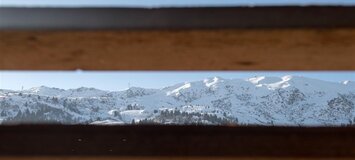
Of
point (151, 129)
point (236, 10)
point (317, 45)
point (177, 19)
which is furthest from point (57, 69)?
point (317, 45)

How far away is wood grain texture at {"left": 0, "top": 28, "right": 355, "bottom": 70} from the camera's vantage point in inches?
53.9

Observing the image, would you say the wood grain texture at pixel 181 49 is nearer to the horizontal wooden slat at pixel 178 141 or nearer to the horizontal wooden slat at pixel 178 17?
the horizontal wooden slat at pixel 178 17

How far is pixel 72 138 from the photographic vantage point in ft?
5.66

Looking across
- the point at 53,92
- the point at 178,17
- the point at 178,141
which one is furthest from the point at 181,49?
the point at 53,92

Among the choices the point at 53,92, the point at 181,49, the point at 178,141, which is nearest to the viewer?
the point at 181,49

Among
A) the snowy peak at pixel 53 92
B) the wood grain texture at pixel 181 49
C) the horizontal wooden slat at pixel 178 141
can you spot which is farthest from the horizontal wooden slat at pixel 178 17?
the snowy peak at pixel 53 92

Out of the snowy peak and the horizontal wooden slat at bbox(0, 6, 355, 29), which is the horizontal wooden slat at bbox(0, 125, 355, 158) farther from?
the snowy peak

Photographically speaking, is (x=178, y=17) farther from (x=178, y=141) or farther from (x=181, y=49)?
(x=178, y=141)

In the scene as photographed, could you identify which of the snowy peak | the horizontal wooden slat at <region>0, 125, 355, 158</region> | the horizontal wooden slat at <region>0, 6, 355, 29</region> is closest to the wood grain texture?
the horizontal wooden slat at <region>0, 6, 355, 29</region>

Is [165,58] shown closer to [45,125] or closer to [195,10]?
[195,10]

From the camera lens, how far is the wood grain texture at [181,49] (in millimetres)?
1370

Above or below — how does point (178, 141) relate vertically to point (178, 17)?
below

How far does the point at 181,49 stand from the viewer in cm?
148

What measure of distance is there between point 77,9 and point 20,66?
1.35 ft
